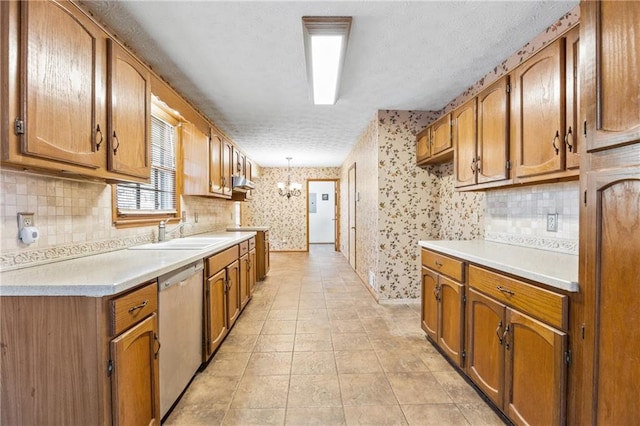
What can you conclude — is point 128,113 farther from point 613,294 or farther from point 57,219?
point 613,294

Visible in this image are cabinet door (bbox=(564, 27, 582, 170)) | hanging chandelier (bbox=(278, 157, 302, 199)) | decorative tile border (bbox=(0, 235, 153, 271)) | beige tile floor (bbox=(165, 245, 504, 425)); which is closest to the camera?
decorative tile border (bbox=(0, 235, 153, 271))

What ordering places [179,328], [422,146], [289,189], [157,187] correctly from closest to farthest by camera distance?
[179,328]
[157,187]
[422,146]
[289,189]

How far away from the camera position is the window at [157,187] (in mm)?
2303

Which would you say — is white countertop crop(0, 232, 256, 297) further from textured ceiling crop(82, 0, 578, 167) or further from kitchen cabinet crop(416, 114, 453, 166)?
kitchen cabinet crop(416, 114, 453, 166)

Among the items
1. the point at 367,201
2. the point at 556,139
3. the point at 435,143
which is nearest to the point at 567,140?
the point at 556,139

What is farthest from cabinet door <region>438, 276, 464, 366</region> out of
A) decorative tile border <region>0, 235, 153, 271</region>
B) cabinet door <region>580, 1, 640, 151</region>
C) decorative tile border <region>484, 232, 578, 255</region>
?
decorative tile border <region>0, 235, 153, 271</region>

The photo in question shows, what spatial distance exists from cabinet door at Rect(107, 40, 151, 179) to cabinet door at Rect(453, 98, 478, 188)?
2.39 meters

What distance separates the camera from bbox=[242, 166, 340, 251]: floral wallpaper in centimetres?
789

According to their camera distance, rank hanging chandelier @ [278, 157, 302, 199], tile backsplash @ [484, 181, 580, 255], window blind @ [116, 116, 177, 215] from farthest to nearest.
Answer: hanging chandelier @ [278, 157, 302, 199]
window blind @ [116, 116, 177, 215]
tile backsplash @ [484, 181, 580, 255]

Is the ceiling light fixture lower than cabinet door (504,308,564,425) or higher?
higher

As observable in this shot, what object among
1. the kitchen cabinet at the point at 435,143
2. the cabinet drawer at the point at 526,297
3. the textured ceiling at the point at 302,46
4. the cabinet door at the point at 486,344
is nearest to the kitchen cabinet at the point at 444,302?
the cabinet door at the point at 486,344

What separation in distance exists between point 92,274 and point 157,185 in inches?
66.8

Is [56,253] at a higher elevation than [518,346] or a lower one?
higher

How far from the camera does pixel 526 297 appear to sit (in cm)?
142
